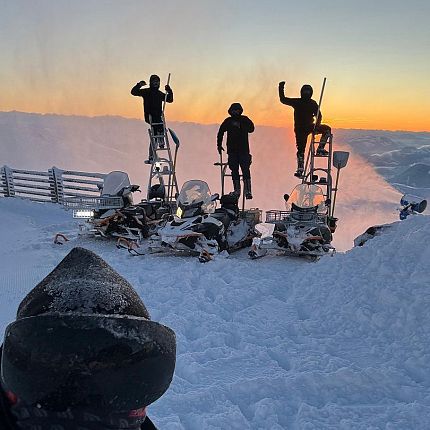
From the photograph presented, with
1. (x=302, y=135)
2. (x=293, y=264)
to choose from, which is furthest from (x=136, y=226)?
(x=302, y=135)

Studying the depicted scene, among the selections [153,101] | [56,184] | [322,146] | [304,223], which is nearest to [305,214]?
[304,223]

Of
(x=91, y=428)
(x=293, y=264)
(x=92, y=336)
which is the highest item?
(x=92, y=336)

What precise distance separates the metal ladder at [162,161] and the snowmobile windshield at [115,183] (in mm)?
1276

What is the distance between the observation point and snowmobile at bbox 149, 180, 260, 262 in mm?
7918

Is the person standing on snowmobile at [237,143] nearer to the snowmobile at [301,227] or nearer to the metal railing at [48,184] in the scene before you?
the snowmobile at [301,227]

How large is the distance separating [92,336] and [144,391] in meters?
0.15

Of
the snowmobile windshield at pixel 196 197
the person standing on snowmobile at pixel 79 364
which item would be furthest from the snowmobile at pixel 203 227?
the person standing on snowmobile at pixel 79 364

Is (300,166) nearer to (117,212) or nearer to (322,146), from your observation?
(322,146)

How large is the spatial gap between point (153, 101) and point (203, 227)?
4.40 m

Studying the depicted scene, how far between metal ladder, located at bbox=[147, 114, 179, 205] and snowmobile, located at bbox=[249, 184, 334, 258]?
10.7 feet

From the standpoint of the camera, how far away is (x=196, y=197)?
8680 millimetres

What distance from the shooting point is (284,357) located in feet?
13.5

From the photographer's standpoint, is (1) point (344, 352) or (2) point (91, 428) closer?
(2) point (91, 428)

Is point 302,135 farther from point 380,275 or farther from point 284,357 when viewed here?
point 284,357
